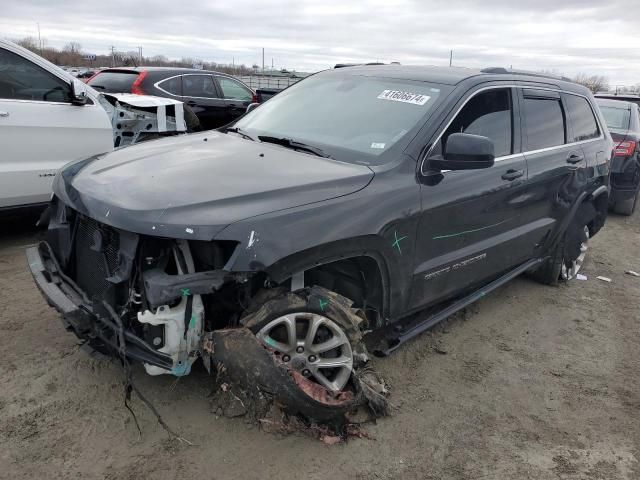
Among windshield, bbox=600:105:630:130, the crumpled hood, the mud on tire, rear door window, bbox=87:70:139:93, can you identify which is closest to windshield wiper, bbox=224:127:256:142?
the crumpled hood

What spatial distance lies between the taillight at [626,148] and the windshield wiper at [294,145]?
673 centimetres

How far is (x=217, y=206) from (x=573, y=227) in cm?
385

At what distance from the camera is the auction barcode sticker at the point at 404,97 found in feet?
11.3

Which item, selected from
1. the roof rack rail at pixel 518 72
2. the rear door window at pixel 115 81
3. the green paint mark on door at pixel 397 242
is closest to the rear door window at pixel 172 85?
the rear door window at pixel 115 81

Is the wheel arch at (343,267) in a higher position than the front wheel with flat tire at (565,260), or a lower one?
higher

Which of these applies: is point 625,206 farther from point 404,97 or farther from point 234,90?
point 234,90

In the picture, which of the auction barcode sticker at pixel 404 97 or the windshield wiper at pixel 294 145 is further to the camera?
the auction barcode sticker at pixel 404 97

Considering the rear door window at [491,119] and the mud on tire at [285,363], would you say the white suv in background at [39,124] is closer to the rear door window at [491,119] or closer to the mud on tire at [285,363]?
the mud on tire at [285,363]

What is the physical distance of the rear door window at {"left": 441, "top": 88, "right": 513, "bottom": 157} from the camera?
3.53 m

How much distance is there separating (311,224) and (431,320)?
1389 mm

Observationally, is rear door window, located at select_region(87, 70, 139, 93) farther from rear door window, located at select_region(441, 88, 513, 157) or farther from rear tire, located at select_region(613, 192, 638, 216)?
rear tire, located at select_region(613, 192, 638, 216)

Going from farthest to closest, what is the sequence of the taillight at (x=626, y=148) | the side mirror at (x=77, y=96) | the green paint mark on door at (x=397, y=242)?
the taillight at (x=626, y=148) < the side mirror at (x=77, y=96) < the green paint mark on door at (x=397, y=242)

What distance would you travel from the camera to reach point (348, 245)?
2.73 m

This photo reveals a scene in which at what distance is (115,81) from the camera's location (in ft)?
30.0
